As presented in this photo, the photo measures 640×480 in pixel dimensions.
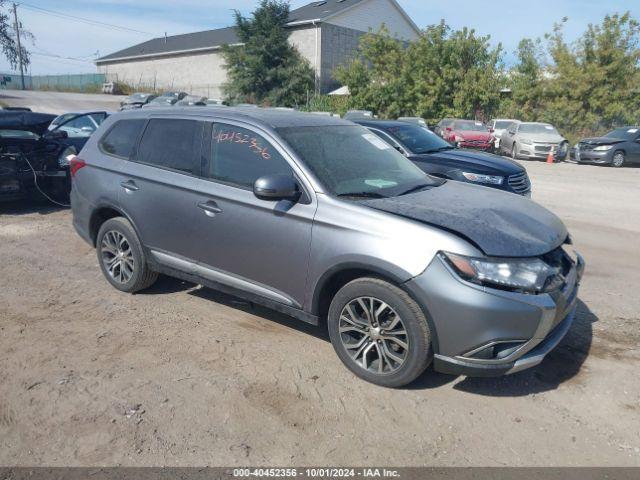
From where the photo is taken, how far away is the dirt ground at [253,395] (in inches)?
125

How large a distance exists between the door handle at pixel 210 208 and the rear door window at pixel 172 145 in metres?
0.33

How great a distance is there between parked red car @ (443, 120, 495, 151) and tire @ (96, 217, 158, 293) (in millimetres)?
17733

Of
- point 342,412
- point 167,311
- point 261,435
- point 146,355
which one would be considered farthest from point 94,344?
point 342,412

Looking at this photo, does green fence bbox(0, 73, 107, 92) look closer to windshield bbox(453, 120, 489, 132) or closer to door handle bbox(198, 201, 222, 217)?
windshield bbox(453, 120, 489, 132)

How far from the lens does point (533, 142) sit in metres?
23.0

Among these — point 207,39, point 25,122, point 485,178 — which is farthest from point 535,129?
point 207,39

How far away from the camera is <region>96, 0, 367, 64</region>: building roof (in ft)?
143

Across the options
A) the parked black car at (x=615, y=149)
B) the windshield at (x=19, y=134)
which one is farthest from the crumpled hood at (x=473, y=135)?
the windshield at (x=19, y=134)

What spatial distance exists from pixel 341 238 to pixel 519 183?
5.40 m

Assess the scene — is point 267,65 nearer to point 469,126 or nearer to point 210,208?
point 469,126

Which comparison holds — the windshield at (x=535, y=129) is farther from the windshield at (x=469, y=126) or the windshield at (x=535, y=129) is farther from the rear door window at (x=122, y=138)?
the rear door window at (x=122, y=138)

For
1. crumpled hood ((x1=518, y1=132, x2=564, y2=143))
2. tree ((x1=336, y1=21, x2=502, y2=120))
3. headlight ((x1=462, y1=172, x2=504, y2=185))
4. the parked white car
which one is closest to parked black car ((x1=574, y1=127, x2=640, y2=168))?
crumpled hood ((x1=518, y1=132, x2=564, y2=143))

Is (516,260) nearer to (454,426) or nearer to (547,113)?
(454,426)

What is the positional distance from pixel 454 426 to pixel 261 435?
118 cm
